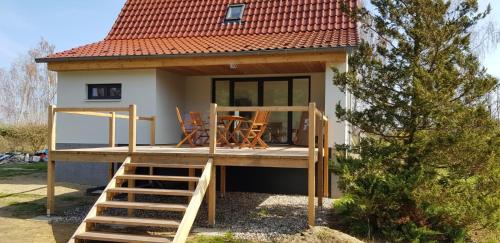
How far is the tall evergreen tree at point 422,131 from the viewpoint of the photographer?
621cm

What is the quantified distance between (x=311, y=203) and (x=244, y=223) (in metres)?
1.27

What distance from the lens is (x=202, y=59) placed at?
9734mm

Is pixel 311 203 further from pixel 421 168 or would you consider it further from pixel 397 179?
pixel 421 168

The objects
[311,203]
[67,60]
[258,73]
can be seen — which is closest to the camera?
[311,203]

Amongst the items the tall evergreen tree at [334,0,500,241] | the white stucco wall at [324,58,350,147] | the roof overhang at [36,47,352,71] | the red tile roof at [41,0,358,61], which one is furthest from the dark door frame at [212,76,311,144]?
the tall evergreen tree at [334,0,500,241]

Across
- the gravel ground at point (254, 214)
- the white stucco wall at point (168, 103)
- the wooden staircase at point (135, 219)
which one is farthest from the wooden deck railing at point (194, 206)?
the white stucco wall at point (168, 103)

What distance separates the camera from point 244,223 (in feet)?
22.9

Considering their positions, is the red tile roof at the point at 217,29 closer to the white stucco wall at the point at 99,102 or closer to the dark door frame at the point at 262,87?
the white stucco wall at the point at 99,102

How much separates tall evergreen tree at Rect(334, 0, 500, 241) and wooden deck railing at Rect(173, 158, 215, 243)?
79.2 inches

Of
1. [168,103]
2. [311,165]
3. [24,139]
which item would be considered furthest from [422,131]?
[24,139]

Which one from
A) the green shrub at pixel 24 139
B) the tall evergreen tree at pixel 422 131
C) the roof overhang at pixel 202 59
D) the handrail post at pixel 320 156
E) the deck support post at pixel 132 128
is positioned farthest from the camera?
the green shrub at pixel 24 139

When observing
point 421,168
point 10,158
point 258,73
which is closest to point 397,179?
point 421,168

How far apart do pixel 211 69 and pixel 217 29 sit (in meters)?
2.19

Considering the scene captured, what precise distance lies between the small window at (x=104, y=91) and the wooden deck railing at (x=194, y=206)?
4.91m
